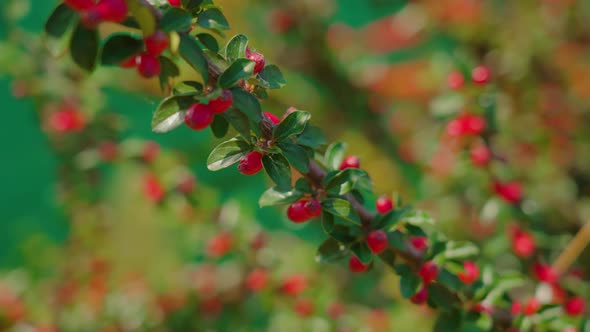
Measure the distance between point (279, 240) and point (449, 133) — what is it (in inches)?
38.1

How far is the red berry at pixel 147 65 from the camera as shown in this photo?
578 mm

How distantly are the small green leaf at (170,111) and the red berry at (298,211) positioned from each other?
0.18 m

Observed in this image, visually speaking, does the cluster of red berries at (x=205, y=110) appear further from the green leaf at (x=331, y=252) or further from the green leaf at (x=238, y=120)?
the green leaf at (x=331, y=252)

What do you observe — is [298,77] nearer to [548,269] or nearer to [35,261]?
[35,261]

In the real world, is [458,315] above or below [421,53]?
above

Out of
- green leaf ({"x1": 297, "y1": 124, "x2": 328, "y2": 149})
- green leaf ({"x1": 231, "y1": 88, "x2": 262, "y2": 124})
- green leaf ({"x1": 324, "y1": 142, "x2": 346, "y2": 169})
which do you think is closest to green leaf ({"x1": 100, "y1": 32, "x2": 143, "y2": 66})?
green leaf ({"x1": 231, "y1": 88, "x2": 262, "y2": 124})

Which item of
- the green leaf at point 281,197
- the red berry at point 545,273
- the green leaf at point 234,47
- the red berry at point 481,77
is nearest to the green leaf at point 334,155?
the green leaf at point 281,197

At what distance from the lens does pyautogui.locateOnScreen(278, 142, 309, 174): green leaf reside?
2.11ft

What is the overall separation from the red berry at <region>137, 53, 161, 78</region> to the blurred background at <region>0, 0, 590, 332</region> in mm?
692

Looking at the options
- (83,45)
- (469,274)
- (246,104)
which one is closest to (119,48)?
(83,45)

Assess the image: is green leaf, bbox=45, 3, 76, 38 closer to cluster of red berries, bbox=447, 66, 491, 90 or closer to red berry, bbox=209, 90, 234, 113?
red berry, bbox=209, 90, 234, 113

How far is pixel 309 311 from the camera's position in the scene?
3.92 ft

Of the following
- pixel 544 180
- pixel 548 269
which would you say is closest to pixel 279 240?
pixel 544 180

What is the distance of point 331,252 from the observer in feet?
2.44
